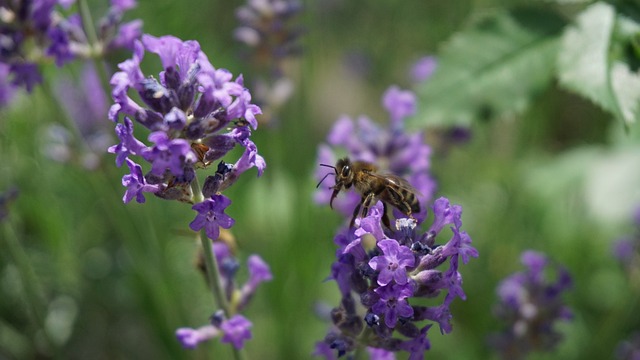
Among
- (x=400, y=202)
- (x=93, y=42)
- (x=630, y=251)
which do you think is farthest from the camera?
(x=630, y=251)

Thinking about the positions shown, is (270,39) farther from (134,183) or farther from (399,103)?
(134,183)

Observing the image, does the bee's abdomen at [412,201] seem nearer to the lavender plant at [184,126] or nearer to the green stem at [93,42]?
the lavender plant at [184,126]

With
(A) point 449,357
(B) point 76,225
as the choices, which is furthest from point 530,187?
(B) point 76,225

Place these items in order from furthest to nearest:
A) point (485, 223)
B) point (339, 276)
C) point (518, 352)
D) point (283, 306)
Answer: point (485, 223) → point (283, 306) → point (518, 352) → point (339, 276)

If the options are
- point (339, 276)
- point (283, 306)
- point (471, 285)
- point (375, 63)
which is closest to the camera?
point (339, 276)

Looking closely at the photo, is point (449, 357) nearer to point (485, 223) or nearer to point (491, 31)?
point (485, 223)

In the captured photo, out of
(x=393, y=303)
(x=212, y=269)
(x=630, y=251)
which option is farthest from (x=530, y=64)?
(x=212, y=269)
